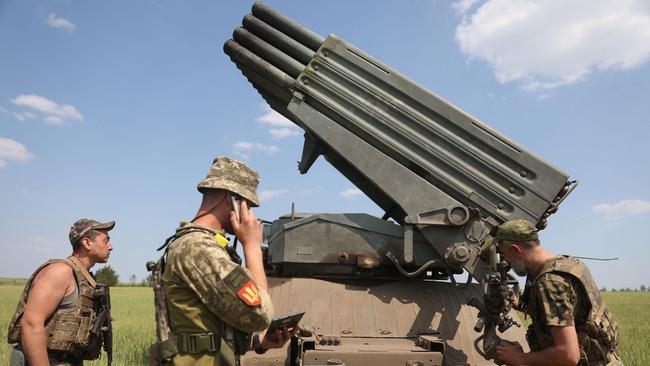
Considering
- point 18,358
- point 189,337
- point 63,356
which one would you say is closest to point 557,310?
point 189,337

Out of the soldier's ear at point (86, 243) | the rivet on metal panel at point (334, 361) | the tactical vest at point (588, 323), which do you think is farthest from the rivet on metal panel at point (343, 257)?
the soldier's ear at point (86, 243)

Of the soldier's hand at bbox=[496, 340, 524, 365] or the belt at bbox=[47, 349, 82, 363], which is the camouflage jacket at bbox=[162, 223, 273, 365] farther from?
the soldier's hand at bbox=[496, 340, 524, 365]

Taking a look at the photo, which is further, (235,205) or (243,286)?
(235,205)

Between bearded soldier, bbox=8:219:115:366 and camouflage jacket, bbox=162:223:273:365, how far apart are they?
1.57 metres

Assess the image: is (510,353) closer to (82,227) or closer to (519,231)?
(519,231)

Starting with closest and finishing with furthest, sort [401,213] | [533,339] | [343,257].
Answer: [533,339]
[343,257]
[401,213]

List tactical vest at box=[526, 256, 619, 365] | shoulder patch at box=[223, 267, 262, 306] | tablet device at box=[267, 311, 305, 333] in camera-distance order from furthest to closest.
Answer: tactical vest at box=[526, 256, 619, 365]
tablet device at box=[267, 311, 305, 333]
shoulder patch at box=[223, 267, 262, 306]

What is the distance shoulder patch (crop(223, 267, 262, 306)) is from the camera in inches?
104

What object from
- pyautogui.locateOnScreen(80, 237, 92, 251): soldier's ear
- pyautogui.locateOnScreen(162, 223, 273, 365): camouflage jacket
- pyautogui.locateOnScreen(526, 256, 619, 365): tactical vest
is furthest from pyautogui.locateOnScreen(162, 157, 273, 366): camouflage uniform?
pyautogui.locateOnScreen(526, 256, 619, 365): tactical vest

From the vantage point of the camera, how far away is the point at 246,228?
2943mm

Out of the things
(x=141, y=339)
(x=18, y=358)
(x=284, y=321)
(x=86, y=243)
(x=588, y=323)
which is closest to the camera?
(x=284, y=321)

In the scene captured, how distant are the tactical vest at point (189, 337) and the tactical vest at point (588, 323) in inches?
→ 83.1

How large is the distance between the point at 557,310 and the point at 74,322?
3332 millimetres

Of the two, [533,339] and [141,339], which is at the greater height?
[533,339]
